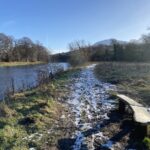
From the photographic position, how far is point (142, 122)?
26.8ft

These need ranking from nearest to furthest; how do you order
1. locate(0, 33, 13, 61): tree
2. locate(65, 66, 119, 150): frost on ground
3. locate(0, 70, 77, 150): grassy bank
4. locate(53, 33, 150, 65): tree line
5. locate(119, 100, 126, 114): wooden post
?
locate(0, 70, 77, 150): grassy bank < locate(65, 66, 119, 150): frost on ground < locate(119, 100, 126, 114): wooden post < locate(53, 33, 150, 65): tree line < locate(0, 33, 13, 61): tree

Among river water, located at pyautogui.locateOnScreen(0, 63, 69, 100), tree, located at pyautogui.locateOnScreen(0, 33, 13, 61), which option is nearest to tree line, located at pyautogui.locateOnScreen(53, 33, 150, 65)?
river water, located at pyautogui.locateOnScreen(0, 63, 69, 100)

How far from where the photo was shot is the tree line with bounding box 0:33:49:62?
94.1 metres

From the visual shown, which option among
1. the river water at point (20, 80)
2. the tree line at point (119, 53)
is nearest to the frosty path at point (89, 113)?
the river water at point (20, 80)

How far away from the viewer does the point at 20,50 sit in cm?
9875

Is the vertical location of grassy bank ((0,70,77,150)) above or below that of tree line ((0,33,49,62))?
below

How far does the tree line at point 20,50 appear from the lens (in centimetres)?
9412

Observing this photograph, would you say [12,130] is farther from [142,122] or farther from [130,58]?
[130,58]

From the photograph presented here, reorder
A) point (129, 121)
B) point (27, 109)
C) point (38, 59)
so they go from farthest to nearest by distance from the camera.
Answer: point (38, 59), point (27, 109), point (129, 121)

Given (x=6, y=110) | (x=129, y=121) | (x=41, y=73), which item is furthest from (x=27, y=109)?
(x=41, y=73)

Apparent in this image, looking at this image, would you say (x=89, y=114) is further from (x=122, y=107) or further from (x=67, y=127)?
(x=67, y=127)

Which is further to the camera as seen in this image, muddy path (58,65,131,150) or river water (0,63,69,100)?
river water (0,63,69,100)

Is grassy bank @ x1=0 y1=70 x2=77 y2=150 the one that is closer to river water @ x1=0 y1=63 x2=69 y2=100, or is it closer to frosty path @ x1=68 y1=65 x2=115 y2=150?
frosty path @ x1=68 y1=65 x2=115 y2=150

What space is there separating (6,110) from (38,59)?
92087mm
